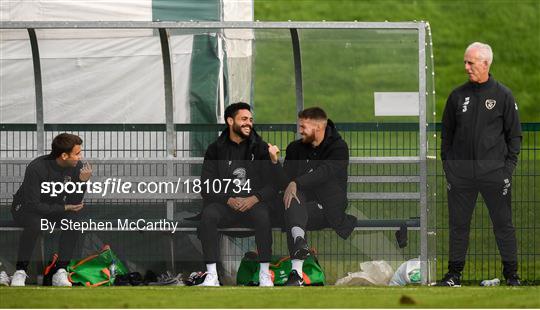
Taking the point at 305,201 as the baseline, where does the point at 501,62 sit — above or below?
above

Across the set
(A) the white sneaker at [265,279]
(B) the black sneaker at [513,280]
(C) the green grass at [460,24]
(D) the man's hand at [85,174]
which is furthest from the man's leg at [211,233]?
(C) the green grass at [460,24]

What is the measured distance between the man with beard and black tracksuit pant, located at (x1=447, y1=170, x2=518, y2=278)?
4.83 feet

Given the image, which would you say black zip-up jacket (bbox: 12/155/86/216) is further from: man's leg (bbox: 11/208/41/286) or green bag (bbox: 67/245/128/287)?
green bag (bbox: 67/245/128/287)

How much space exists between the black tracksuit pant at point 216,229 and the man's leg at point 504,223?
1.77 meters

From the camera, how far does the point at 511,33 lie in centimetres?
3509

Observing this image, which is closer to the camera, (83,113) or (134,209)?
(134,209)

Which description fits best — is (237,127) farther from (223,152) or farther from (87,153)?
(87,153)

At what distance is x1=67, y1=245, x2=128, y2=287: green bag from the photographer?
12398 mm

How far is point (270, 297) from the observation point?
36.1ft

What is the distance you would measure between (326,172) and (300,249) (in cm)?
67

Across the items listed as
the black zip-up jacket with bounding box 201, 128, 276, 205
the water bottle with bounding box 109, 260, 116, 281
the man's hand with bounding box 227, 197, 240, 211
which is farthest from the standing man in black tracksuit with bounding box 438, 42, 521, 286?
the water bottle with bounding box 109, 260, 116, 281

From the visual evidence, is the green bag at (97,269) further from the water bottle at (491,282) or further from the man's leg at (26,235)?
the water bottle at (491,282)

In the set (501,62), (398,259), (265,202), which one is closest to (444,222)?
(398,259)

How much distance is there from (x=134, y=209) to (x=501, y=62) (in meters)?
22.6
